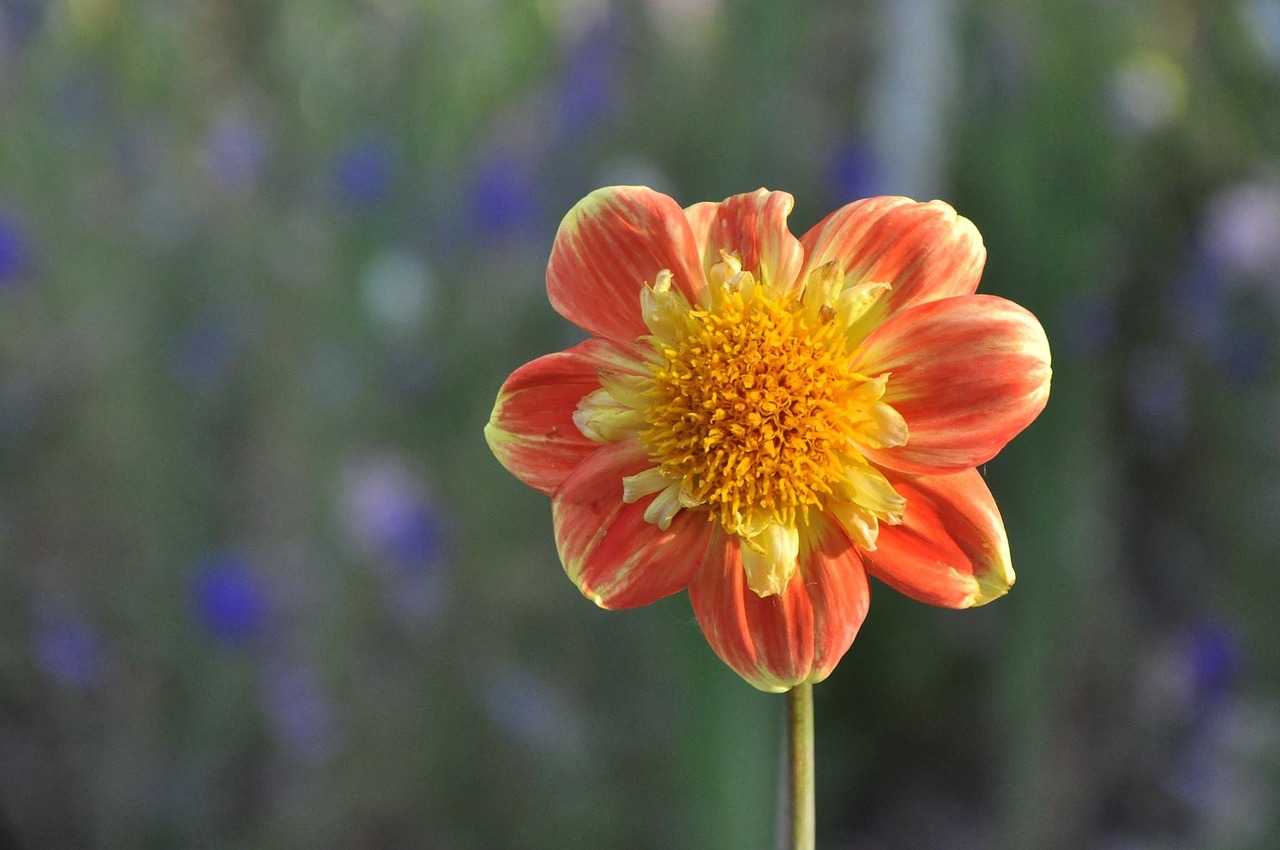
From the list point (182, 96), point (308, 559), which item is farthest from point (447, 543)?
point (182, 96)

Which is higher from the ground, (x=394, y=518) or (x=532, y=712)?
(x=394, y=518)

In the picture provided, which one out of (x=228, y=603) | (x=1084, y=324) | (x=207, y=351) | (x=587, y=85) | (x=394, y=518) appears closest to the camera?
(x=1084, y=324)

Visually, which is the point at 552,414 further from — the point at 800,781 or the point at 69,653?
the point at 69,653

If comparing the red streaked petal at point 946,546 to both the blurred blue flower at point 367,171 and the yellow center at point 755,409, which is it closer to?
the yellow center at point 755,409

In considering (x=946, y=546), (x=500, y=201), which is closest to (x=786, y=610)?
(x=946, y=546)

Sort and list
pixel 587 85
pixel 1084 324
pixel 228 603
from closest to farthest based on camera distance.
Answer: pixel 1084 324 < pixel 228 603 < pixel 587 85

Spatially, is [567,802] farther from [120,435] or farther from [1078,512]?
[120,435]

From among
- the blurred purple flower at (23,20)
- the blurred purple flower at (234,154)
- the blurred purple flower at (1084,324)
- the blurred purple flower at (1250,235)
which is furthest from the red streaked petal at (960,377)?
the blurred purple flower at (23,20)
